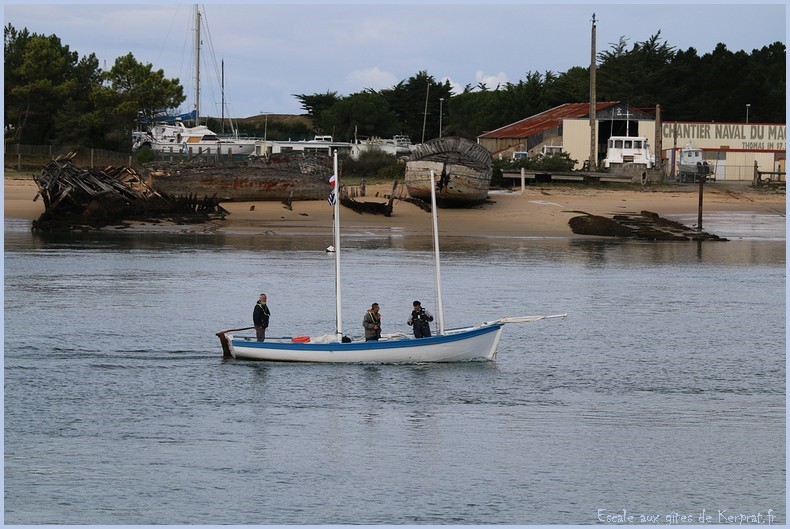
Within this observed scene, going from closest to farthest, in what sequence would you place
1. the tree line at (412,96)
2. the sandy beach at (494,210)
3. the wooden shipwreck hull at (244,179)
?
the sandy beach at (494,210) → the wooden shipwreck hull at (244,179) → the tree line at (412,96)

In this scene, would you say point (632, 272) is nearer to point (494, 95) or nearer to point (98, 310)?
point (98, 310)

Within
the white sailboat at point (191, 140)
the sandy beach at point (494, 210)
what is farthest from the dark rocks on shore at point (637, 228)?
the white sailboat at point (191, 140)

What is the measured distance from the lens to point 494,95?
409 ft

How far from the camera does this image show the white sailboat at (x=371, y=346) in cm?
3081

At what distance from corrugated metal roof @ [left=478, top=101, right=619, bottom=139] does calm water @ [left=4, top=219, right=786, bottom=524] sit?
49068mm

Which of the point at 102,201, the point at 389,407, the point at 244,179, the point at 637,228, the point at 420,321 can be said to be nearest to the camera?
the point at 389,407

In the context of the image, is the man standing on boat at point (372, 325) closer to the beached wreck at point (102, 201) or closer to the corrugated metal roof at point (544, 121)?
the beached wreck at point (102, 201)

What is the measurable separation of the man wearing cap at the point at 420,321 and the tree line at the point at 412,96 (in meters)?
66.1

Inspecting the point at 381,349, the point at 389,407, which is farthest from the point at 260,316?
the point at 389,407

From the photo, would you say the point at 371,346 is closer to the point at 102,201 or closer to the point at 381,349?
the point at 381,349

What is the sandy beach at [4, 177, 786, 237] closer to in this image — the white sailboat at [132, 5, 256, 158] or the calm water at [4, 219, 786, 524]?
the calm water at [4, 219, 786, 524]

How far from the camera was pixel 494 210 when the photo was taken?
69438 mm

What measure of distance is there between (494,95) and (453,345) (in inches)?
3778

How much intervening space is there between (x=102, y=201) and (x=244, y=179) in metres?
9.20
